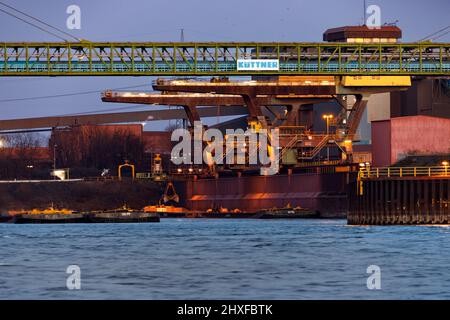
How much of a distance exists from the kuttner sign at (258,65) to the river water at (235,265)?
35.6 meters

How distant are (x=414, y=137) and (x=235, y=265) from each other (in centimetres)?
5856

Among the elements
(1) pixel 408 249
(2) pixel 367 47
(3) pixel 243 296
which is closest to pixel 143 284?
(3) pixel 243 296

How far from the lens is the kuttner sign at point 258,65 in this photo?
5118 inches

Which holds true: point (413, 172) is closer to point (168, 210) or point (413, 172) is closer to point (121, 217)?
point (121, 217)

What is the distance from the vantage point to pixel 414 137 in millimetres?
119500

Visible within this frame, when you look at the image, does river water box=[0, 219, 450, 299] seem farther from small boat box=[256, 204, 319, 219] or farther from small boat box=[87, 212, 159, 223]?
small boat box=[256, 204, 319, 219]

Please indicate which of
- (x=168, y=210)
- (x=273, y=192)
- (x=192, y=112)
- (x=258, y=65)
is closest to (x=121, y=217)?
(x=258, y=65)

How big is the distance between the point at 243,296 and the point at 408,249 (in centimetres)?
2540

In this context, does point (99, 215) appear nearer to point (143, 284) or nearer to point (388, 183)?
point (388, 183)

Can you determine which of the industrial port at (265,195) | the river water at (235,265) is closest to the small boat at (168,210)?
the industrial port at (265,195)

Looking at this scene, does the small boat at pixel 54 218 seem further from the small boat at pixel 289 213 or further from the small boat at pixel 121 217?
the small boat at pixel 289 213

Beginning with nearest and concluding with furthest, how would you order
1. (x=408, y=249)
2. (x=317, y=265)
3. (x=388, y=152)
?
(x=317, y=265) < (x=408, y=249) < (x=388, y=152)

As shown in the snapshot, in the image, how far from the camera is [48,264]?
214 feet

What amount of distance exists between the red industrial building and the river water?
2318 centimetres
